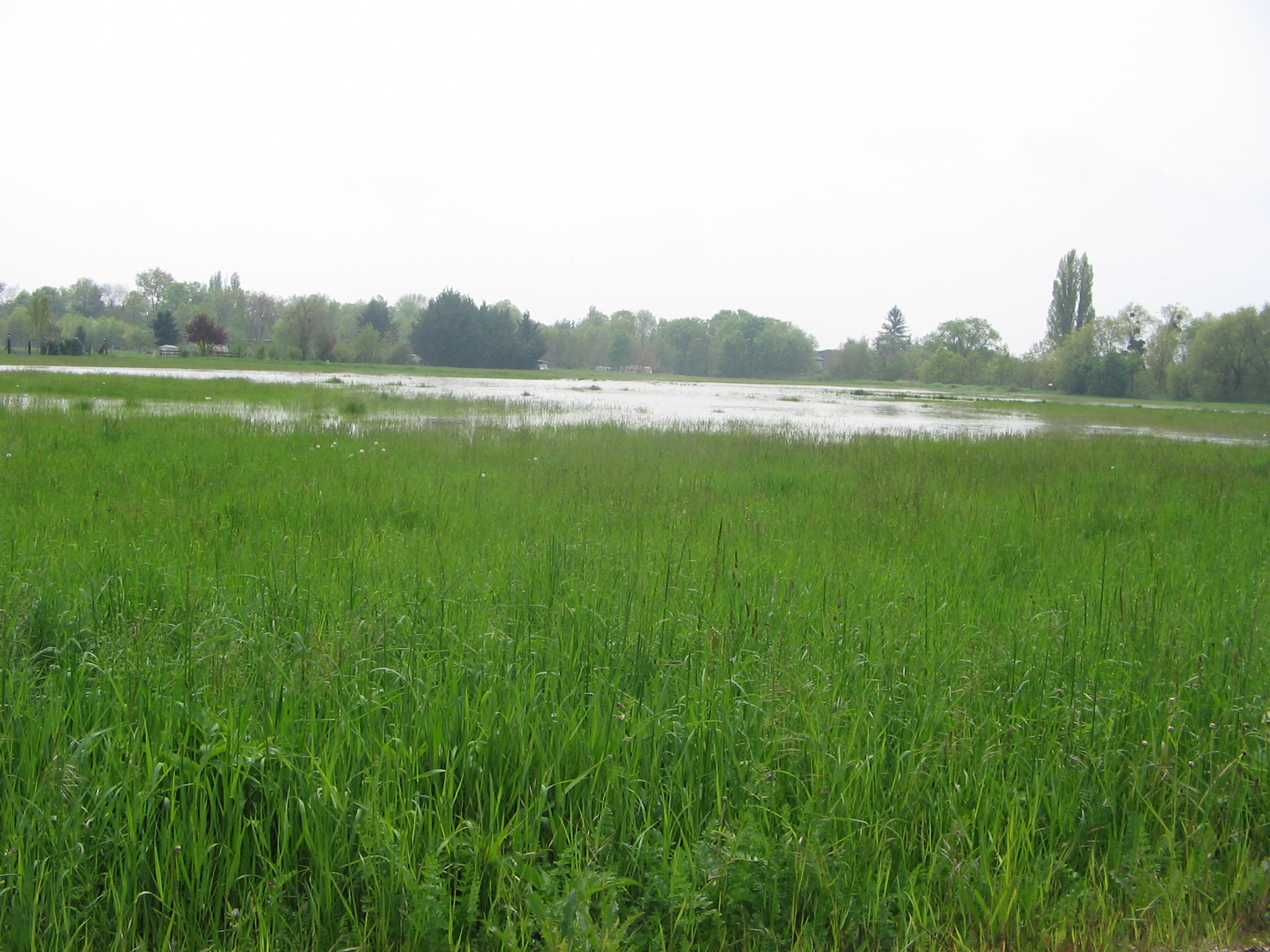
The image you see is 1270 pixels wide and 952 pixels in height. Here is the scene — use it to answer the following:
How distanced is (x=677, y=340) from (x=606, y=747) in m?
157

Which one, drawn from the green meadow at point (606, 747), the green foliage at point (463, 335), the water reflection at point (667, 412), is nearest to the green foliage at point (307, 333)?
the green foliage at point (463, 335)

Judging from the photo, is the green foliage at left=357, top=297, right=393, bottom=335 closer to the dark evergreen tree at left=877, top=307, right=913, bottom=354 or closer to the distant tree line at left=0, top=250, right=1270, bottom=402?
the distant tree line at left=0, top=250, right=1270, bottom=402

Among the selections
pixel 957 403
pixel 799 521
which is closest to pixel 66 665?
pixel 799 521

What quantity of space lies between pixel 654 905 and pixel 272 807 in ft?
4.50

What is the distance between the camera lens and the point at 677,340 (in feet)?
516

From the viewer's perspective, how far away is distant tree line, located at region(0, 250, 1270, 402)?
65.4 m

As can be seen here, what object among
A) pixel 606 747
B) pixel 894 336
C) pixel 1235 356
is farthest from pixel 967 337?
pixel 606 747

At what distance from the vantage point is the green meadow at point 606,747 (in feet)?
7.86

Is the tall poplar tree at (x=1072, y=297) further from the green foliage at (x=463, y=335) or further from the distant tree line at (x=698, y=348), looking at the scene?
the green foliage at (x=463, y=335)

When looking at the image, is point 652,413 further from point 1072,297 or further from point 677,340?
point 677,340

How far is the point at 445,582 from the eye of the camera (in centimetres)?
486

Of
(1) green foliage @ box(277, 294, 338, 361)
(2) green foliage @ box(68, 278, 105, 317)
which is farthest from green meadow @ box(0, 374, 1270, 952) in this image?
(2) green foliage @ box(68, 278, 105, 317)

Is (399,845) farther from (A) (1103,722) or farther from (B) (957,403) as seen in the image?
(B) (957,403)

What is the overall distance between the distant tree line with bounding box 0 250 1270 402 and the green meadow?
72.0 meters
